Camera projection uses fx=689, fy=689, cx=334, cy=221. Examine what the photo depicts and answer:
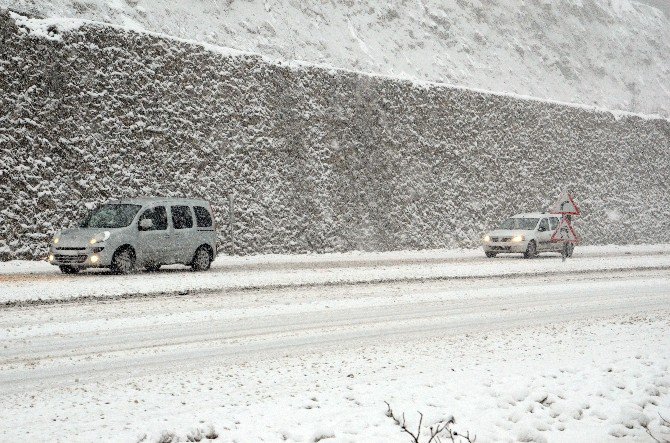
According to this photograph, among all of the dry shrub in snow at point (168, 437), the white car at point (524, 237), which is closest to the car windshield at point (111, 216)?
the dry shrub in snow at point (168, 437)

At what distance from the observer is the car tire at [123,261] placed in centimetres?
1616

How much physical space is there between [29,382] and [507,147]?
83.2 ft

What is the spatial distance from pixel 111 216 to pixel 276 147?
703 cm

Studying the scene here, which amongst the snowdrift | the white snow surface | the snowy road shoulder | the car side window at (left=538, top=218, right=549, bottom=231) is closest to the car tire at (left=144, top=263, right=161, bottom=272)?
the snowy road shoulder

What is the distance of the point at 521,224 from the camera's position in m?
25.6

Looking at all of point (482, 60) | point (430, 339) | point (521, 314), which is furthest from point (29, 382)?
point (482, 60)

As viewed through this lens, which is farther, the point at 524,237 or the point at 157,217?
the point at 524,237

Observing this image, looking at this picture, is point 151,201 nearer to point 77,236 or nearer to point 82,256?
point 77,236

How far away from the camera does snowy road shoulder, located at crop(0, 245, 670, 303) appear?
1337 cm

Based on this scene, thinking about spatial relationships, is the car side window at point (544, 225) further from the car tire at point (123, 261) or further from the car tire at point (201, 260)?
the car tire at point (123, 261)

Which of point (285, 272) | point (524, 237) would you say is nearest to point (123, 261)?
point (285, 272)

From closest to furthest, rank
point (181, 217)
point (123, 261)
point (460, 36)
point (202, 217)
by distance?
1. point (123, 261)
2. point (181, 217)
3. point (202, 217)
4. point (460, 36)

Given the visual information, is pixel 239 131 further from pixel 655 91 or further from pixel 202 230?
pixel 655 91

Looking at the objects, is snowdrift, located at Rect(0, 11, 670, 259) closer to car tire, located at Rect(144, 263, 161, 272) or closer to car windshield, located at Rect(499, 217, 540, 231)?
car windshield, located at Rect(499, 217, 540, 231)
